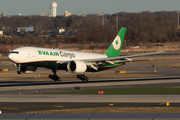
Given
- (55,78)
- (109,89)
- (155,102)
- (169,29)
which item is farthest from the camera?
(169,29)

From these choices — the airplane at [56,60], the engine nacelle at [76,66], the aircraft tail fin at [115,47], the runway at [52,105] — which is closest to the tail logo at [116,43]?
the aircraft tail fin at [115,47]

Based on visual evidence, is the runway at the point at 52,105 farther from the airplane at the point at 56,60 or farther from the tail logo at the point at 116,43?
the tail logo at the point at 116,43

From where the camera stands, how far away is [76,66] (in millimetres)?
49125

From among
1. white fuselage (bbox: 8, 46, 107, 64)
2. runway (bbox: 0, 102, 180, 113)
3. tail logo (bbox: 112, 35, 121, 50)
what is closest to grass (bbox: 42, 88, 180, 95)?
runway (bbox: 0, 102, 180, 113)

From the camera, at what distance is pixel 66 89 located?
43.0 meters

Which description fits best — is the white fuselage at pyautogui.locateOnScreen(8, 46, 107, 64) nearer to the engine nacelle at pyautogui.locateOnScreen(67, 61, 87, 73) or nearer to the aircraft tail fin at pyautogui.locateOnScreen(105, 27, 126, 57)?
the engine nacelle at pyautogui.locateOnScreen(67, 61, 87, 73)

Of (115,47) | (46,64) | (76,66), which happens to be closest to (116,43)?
(115,47)

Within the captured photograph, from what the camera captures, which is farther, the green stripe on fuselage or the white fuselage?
the green stripe on fuselage

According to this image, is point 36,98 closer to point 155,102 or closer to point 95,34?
point 155,102

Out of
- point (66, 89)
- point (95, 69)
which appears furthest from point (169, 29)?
point (66, 89)

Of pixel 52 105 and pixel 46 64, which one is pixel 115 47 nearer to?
pixel 46 64

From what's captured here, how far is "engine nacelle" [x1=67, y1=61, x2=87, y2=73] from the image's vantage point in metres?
49.2

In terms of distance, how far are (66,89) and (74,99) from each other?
9290 mm

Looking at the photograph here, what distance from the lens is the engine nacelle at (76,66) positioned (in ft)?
161
